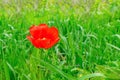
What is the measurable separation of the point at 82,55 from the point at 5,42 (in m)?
0.63

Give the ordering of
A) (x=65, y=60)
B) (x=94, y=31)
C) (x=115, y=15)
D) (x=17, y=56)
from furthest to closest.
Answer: (x=115, y=15) → (x=94, y=31) → (x=65, y=60) → (x=17, y=56)

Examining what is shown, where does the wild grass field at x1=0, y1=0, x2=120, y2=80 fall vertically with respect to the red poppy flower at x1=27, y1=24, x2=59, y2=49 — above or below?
below

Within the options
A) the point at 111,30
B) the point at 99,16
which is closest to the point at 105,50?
the point at 111,30

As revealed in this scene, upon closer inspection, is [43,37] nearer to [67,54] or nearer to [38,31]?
[38,31]

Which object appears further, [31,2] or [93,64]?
[31,2]

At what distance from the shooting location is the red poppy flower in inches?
69.3

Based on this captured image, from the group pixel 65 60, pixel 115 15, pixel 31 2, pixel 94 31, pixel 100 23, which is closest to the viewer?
pixel 65 60

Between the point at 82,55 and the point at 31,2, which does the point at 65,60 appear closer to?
the point at 82,55

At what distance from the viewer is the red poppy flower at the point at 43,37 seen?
1761mm

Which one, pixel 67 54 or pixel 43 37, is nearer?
pixel 43 37

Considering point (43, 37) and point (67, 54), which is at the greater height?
point (43, 37)

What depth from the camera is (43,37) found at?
1.84 meters

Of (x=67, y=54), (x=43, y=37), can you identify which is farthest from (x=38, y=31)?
(x=67, y=54)

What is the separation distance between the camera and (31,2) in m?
6.86
